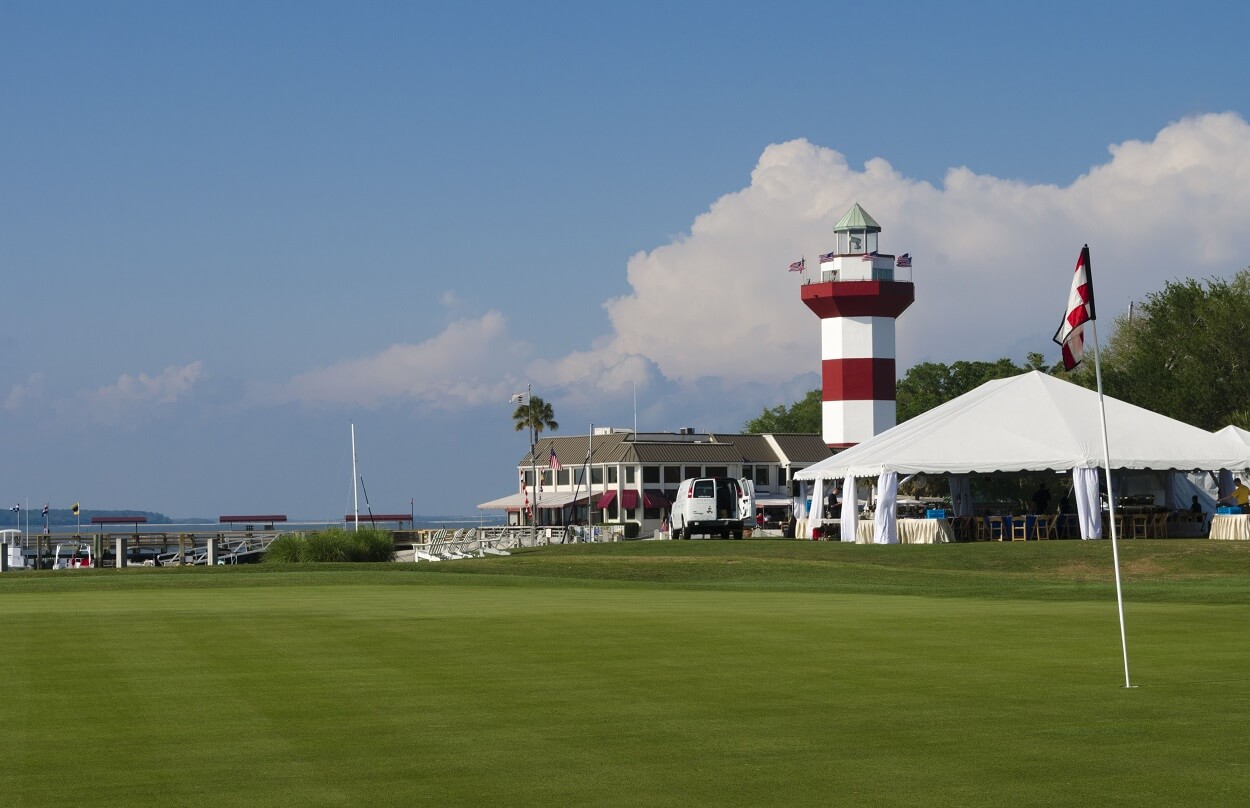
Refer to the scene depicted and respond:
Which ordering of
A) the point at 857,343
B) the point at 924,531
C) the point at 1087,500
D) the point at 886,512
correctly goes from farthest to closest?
the point at 857,343 → the point at 886,512 → the point at 924,531 → the point at 1087,500

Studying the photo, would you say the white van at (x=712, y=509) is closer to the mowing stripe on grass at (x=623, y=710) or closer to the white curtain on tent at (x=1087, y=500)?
the white curtain on tent at (x=1087, y=500)

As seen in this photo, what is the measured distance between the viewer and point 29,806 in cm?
844

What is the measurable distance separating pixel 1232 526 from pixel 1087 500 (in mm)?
Result: 3928

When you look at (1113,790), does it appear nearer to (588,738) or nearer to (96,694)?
(588,738)

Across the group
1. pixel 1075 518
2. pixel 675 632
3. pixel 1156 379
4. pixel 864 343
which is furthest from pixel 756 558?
pixel 1156 379

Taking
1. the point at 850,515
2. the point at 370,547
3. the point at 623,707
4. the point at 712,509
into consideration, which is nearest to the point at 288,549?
the point at 370,547

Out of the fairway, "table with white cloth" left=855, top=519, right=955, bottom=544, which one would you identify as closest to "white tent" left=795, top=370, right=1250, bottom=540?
"table with white cloth" left=855, top=519, right=955, bottom=544

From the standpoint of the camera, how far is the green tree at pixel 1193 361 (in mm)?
68750

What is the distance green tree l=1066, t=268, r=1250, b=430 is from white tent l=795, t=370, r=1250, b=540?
19.8 metres

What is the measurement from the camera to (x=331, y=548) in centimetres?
5200

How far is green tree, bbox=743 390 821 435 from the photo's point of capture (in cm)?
12425

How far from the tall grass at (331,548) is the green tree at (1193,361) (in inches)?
1247

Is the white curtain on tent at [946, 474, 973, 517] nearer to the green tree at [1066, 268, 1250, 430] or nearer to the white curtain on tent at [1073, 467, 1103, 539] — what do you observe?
the white curtain on tent at [1073, 467, 1103, 539]

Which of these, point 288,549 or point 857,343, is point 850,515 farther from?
point 288,549
